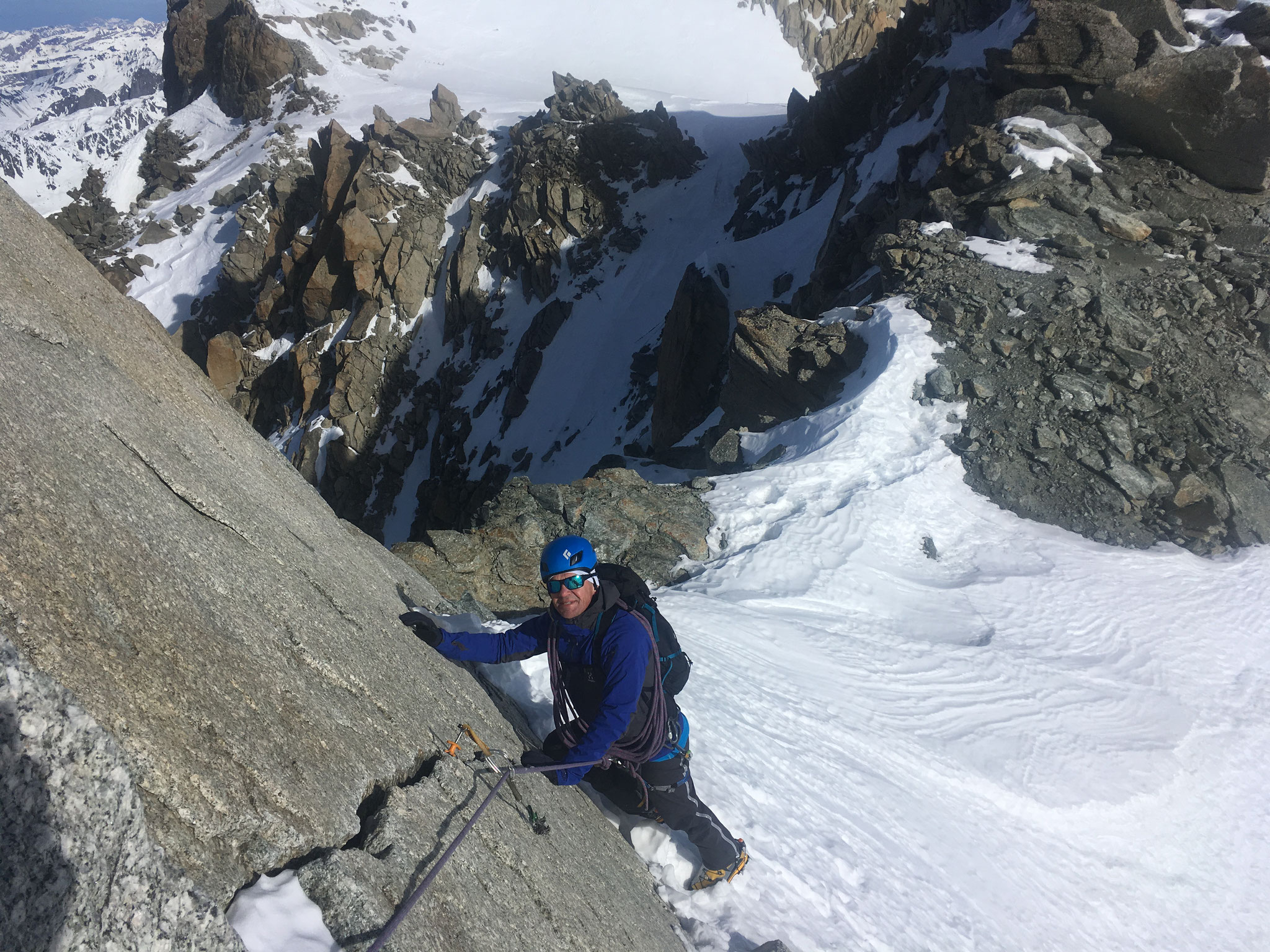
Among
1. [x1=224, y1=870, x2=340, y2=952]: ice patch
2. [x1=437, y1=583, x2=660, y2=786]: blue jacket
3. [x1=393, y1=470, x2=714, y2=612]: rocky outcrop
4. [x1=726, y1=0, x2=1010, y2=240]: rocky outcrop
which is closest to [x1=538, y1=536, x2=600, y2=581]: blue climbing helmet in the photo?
[x1=437, y1=583, x2=660, y2=786]: blue jacket

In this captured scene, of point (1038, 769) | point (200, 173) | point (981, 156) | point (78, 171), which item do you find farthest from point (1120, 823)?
point (78, 171)

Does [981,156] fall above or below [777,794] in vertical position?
above

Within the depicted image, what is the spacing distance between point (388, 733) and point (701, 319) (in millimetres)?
26924

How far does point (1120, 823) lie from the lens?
23.3 ft

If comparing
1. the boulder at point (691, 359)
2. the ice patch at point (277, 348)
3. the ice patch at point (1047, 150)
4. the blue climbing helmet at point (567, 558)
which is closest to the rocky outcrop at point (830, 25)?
the boulder at point (691, 359)

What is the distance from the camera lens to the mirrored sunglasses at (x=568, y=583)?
367 centimetres

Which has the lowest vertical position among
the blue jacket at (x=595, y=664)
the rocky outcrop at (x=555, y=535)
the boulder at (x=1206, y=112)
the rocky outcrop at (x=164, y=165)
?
the rocky outcrop at (x=164, y=165)

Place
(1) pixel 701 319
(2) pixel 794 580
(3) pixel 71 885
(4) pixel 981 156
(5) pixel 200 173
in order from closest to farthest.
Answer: (3) pixel 71 885 → (2) pixel 794 580 → (4) pixel 981 156 → (1) pixel 701 319 → (5) pixel 200 173

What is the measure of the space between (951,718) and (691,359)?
2135 centimetres

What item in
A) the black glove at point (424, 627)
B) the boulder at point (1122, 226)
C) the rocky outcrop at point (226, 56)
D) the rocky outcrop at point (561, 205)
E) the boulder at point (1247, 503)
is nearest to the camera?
the black glove at point (424, 627)

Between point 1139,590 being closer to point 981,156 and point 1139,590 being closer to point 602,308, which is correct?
point 981,156

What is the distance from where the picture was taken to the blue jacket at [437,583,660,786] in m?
3.66

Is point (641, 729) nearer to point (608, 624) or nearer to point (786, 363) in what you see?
point (608, 624)

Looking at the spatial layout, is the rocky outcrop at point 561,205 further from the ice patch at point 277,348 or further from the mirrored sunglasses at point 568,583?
the mirrored sunglasses at point 568,583
